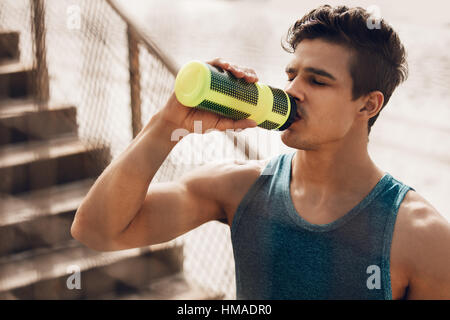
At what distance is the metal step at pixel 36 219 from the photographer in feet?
6.44

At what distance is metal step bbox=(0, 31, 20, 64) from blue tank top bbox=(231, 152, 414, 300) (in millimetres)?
1697

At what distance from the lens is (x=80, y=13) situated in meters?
2.06

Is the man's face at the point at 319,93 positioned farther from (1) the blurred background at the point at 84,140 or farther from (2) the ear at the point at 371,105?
(1) the blurred background at the point at 84,140

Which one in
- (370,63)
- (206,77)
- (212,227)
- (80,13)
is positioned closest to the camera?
(206,77)

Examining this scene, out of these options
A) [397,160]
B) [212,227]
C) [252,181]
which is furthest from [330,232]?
[397,160]

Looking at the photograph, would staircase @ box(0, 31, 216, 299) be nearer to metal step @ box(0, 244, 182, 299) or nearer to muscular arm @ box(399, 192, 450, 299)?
metal step @ box(0, 244, 182, 299)

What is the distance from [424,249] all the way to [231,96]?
518mm

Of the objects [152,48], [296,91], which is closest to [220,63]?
[296,91]

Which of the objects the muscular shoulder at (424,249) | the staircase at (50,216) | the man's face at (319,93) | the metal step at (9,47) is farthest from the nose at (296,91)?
the metal step at (9,47)

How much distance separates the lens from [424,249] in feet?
3.40

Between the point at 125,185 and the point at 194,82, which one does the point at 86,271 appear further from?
the point at 194,82

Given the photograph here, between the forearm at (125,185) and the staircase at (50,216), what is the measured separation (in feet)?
3.10

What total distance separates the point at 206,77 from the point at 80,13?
1.38 meters
